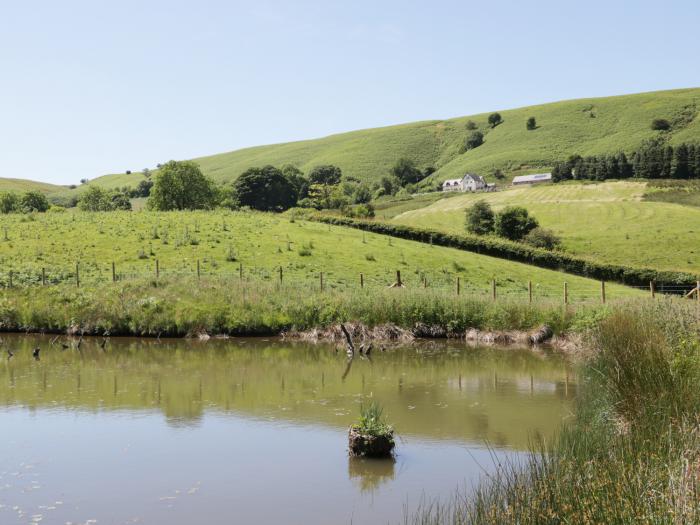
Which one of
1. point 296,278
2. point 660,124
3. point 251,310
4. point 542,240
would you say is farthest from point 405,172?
point 251,310

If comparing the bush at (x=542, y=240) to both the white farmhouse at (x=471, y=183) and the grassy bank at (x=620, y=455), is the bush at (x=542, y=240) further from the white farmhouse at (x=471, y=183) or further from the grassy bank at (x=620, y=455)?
the white farmhouse at (x=471, y=183)

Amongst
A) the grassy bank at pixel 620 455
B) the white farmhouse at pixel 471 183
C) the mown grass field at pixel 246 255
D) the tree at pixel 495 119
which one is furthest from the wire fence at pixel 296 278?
the tree at pixel 495 119

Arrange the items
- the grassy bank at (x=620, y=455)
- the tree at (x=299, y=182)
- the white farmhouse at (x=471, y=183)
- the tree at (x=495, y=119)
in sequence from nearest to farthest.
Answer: the grassy bank at (x=620, y=455) < the tree at (x=299, y=182) < the white farmhouse at (x=471, y=183) < the tree at (x=495, y=119)

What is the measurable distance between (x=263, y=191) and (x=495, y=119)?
108170 millimetres

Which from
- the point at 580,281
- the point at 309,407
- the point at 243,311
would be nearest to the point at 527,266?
the point at 580,281

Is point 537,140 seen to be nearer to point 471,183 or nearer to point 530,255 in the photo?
point 471,183

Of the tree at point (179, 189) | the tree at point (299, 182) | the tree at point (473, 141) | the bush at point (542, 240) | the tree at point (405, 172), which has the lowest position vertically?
the bush at point (542, 240)

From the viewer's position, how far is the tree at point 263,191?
104 meters

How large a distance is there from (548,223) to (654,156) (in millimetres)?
40832

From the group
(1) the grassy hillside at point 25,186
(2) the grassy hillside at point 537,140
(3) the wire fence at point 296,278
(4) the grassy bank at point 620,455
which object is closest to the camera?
(4) the grassy bank at point 620,455

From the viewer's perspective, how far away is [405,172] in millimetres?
169750

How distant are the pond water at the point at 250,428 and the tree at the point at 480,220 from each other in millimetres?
51171

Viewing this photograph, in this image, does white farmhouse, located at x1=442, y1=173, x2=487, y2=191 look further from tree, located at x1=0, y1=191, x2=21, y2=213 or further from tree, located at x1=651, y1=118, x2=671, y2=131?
tree, located at x1=0, y1=191, x2=21, y2=213

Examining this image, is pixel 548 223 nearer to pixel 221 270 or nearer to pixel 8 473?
pixel 221 270
